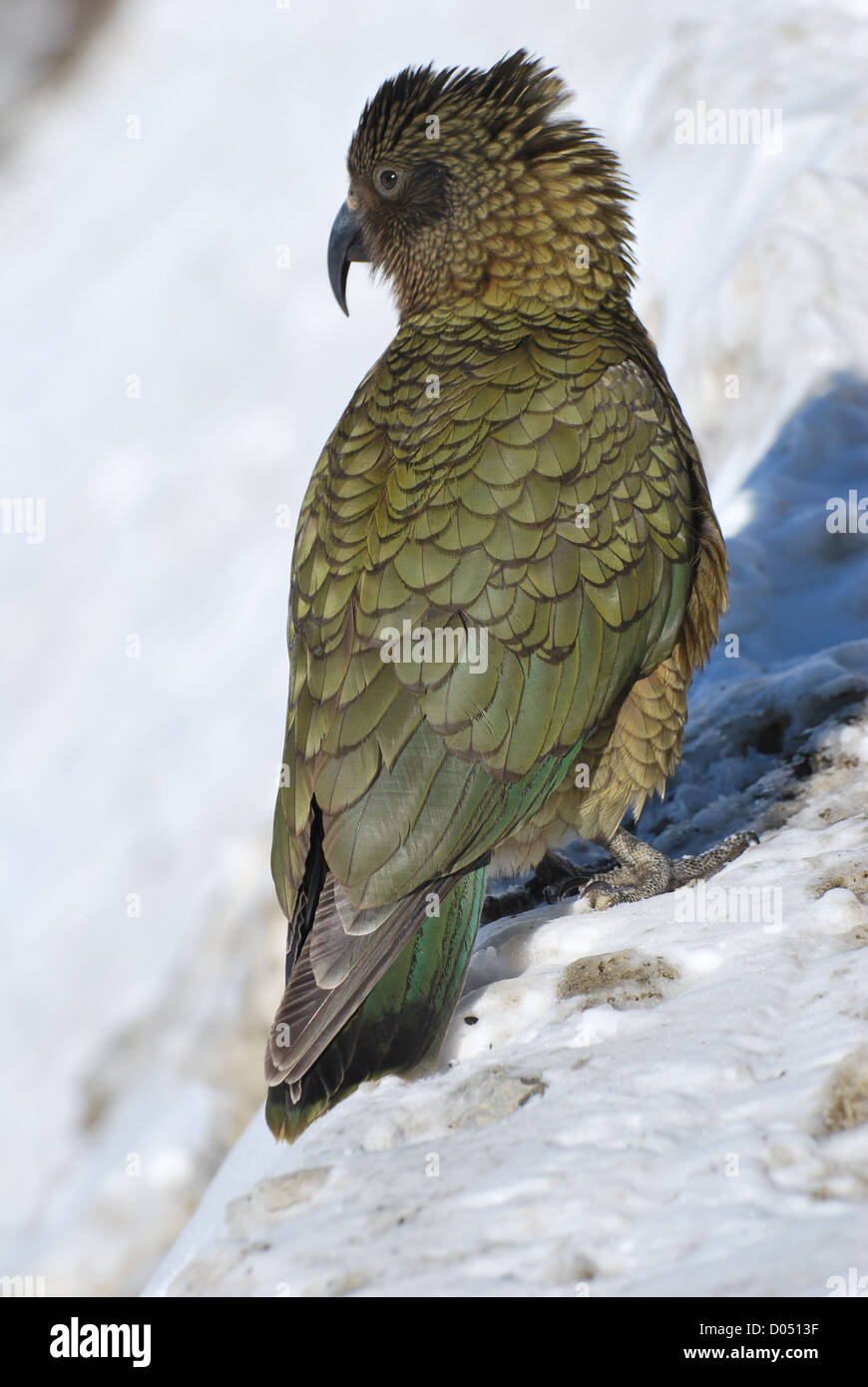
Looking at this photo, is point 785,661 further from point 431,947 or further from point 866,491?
point 431,947

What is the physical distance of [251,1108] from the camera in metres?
8.55

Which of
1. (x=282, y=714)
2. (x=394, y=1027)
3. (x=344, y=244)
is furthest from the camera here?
(x=282, y=714)

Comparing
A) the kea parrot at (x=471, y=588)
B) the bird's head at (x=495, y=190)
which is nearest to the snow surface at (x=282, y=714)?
the kea parrot at (x=471, y=588)

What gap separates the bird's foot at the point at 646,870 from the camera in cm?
388

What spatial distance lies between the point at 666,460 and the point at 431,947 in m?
1.63

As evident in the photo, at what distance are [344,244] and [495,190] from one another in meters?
0.72

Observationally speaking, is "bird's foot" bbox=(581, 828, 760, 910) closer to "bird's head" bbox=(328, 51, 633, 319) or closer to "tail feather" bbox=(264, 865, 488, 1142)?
"tail feather" bbox=(264, 865, 488, 1142)

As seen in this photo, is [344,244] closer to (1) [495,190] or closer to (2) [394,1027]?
(1) [495,190]

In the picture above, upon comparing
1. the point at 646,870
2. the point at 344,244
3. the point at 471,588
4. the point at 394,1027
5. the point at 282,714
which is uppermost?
the point at 344,244

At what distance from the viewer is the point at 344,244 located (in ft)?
15.2

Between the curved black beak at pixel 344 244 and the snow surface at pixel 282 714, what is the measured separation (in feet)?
7.49

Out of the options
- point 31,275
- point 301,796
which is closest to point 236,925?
point 301,796

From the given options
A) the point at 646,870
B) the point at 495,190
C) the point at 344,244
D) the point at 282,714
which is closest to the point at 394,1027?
the point at 646,870
